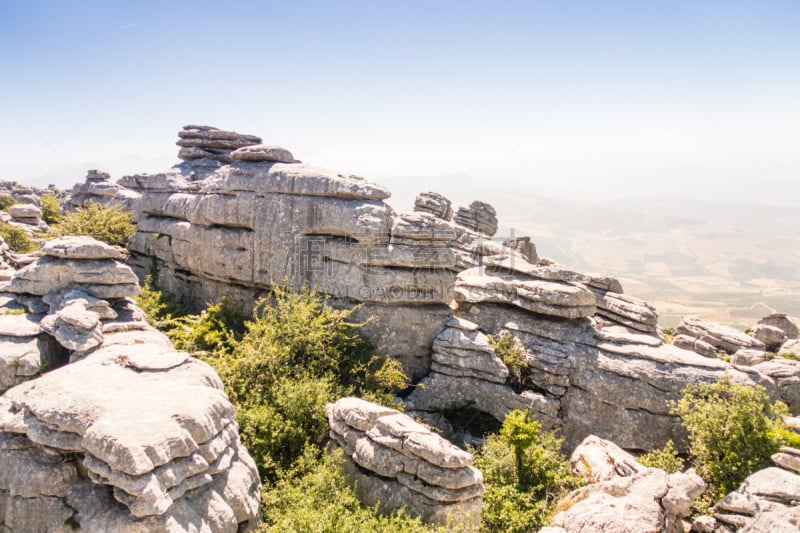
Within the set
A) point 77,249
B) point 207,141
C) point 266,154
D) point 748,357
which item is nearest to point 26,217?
point 207,141

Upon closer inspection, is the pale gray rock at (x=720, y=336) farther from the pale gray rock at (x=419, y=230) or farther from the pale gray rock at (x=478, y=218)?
the pale gray rock at (x=419, y=230)

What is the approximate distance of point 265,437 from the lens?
14.0 m

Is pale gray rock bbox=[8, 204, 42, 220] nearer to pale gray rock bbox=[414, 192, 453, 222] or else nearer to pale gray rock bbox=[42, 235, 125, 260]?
pale gray rock bbox=[42, 235, 125, 260]

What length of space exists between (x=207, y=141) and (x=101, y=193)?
11.6 m

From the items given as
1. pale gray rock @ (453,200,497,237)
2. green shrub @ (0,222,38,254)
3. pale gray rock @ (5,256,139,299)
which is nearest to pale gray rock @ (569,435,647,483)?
pale gray rock @ (5,256,139,299)

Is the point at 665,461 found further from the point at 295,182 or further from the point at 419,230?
the point at 295,182

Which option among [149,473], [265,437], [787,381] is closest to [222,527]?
[149,473]

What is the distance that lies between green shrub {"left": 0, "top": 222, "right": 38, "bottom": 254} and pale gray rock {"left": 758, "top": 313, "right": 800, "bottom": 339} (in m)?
64.2

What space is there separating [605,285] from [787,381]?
10.3m

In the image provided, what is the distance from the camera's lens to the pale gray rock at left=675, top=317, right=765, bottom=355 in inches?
1251

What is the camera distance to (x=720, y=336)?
32375 millimetres

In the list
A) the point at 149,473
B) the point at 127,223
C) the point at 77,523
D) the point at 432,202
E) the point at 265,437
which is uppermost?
the point at 432,202

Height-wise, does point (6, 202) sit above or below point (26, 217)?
above

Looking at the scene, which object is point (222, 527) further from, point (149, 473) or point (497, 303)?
point (497, 303)
